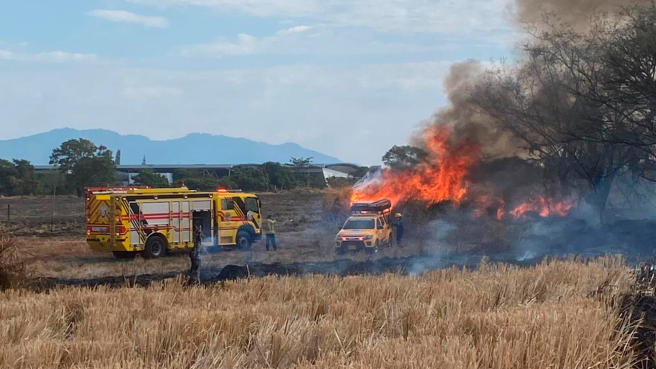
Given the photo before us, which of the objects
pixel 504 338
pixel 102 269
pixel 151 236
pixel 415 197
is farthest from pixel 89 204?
pixel 504 338

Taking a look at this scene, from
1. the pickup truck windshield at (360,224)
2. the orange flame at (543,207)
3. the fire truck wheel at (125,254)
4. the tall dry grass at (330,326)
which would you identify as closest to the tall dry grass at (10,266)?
the tall dry grass at (330,326)

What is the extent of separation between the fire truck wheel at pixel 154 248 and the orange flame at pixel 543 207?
18090 millimetres

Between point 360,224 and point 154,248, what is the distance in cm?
678

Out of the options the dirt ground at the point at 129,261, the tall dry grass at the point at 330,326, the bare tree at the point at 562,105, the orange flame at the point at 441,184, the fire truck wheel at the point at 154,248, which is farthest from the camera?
the orange flame at the point at 441,184

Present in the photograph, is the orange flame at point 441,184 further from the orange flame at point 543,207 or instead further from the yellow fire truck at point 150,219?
the yellow fire truck at point 150,219

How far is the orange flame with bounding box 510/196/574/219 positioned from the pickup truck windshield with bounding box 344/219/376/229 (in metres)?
12.4

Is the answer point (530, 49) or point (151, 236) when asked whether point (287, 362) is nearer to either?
point (151, 236)

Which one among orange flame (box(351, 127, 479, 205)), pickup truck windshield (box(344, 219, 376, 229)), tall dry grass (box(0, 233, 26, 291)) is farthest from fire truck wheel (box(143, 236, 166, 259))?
orange flame (box(351, 127, 479, 205))

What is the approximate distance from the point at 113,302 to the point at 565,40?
29.5 m

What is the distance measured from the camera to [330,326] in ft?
22.6

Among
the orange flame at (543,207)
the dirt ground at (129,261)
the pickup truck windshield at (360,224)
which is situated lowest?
the dirt ground at (129,261)

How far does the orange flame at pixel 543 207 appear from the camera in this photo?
35.8 m

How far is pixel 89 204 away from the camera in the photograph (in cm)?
2478

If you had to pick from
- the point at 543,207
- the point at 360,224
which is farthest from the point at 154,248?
the point at 543,207
